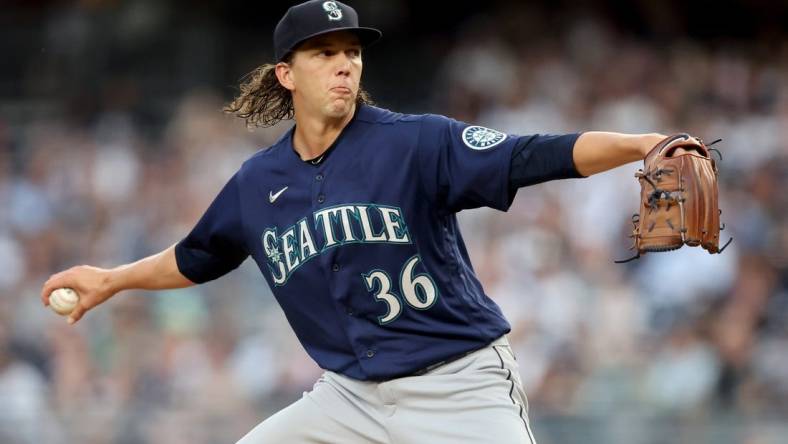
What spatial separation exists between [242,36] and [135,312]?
3156 millimetres

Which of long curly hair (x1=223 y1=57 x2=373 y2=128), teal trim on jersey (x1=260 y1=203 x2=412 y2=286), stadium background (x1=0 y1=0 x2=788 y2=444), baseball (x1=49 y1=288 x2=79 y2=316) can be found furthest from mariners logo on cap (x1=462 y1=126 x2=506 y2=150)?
stadium background (x1=0 y1=0 x2=788 y2=444)

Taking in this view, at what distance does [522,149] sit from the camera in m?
3.89

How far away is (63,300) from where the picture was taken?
481 centimetres

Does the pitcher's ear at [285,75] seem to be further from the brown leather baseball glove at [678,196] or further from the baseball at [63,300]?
the brown leather baseball glove at [678,196]

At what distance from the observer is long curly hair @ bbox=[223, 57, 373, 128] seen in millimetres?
4738

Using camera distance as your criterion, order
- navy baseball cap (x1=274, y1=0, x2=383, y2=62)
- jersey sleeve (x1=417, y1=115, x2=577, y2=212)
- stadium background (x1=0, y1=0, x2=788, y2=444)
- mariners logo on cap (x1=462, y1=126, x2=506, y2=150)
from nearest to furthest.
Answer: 1. jersey sleeve (x1=417, y1=115, x2=577, y2=212)
2. mariners logo on cap (x1=462, y1=126, x2=506, y2=150)
3. navy baseball cap (x1=274, y1=0, x2=383, y2=62)
4. stadium background (x1=0, y1=0, x2=788, y2=444)

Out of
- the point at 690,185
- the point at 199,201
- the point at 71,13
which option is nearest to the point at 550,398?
the point at 199,201

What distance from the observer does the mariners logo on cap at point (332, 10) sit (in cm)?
425

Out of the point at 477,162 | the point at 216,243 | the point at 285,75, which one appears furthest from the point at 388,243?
the point at 216,243

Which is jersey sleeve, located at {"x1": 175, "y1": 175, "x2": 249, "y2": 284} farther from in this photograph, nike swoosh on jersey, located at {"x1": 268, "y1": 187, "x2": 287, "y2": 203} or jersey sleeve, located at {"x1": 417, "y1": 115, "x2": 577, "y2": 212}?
jersey sleeve, located at {"x1": 417, "y1": 115, "x2": 577, "y2": 212}

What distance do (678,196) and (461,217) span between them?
5.34m

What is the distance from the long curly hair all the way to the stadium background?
10.7 feet

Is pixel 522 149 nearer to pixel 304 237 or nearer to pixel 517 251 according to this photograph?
pixel 304 237

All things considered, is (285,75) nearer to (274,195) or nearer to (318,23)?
(318,23)
